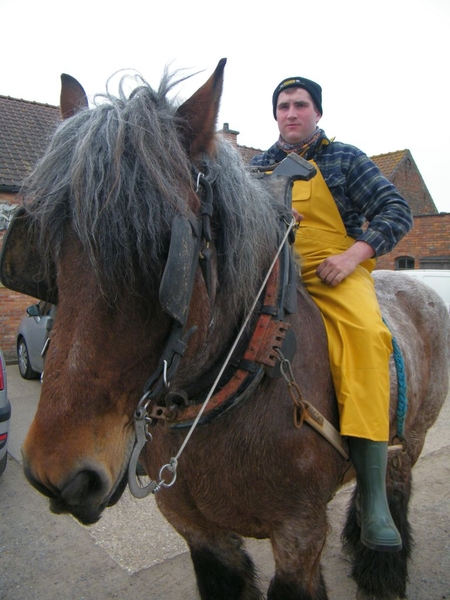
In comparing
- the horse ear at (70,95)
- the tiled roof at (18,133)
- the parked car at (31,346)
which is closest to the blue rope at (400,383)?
the horse ear at (70,95)

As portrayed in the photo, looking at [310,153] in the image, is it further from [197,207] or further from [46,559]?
[46,559]

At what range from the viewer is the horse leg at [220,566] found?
2.10 meters

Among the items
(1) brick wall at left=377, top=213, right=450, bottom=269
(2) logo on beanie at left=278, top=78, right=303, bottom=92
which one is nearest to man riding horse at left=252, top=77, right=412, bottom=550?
(2) logo on beanie at left=278, top=78, right=303, bottom=92

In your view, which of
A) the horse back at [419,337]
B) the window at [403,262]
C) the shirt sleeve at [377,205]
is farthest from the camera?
the window at [403,262]

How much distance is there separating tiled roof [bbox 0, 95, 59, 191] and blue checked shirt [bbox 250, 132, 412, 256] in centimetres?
915

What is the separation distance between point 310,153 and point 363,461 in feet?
4.81

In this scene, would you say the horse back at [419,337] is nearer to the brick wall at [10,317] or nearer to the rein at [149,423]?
the rein at [149,423]

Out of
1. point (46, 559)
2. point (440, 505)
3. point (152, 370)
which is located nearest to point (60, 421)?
point (152, 370)

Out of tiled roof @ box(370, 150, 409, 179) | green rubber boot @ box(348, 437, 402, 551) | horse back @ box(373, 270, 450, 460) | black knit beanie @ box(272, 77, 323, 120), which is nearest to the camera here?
green rubber boot @ box(348, 437, 402, 551)

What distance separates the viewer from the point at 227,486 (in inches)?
68.7

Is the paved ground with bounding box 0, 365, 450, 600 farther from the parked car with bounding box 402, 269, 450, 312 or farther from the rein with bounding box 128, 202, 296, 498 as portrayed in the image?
the parked car with bounding box 402, 269, 450, 312

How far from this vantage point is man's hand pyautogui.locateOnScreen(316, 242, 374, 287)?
83.4 inches

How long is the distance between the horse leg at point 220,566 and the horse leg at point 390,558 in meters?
0.91

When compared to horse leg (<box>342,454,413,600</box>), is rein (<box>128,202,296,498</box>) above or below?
above
